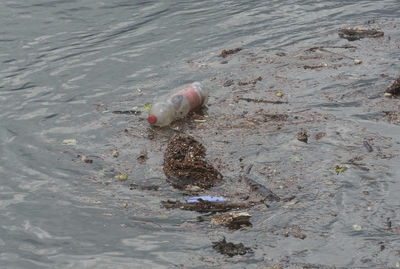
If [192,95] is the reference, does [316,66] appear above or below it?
below

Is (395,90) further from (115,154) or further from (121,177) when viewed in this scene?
(121,177)

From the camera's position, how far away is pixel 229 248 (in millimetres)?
5574

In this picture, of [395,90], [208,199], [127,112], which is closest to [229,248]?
[208,199]

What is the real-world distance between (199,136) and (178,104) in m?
0.84

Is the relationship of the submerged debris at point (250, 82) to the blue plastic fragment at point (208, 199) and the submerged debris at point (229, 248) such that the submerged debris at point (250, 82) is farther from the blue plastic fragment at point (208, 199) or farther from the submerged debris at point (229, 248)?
the submerged debris at point (229, 248)

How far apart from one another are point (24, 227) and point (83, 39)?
22.0 ft

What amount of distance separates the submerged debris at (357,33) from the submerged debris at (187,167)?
5.11 metres

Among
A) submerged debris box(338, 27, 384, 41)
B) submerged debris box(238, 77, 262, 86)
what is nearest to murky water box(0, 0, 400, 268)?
submerged debris box(238, 77, 262, 86)

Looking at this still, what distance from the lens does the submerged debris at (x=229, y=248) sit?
5523 mm

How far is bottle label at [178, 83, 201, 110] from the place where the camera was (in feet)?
28.4

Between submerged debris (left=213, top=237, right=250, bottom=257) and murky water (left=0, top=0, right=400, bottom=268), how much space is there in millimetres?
77

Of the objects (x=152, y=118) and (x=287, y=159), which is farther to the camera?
(x=152, y=118)

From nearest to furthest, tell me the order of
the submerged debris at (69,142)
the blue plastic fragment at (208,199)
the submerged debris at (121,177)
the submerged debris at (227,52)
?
1. the blue plastic fragment at (208,199)
2. the submerged debris at (121,177)
3. the submerged debris at (69,142)
4. the submerged debris at (227,52)

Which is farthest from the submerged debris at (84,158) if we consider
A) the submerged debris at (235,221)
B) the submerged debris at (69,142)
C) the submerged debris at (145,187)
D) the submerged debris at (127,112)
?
the submerged debris at (235,221)
